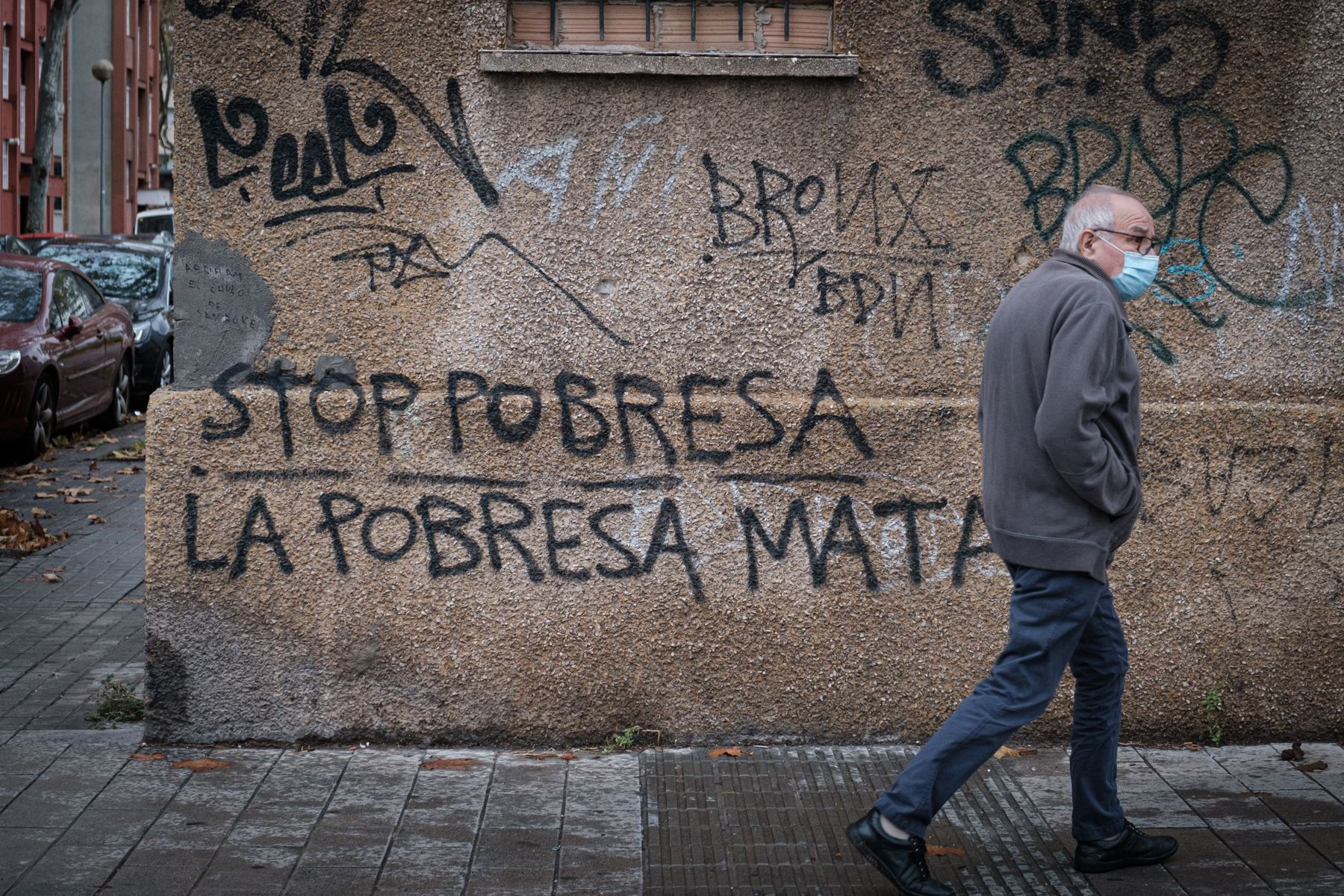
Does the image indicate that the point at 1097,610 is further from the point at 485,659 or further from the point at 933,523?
the point at 485,659

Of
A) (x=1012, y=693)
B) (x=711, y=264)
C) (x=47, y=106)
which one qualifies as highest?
(x=47, y=106)

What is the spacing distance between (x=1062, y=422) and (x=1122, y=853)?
1296mm

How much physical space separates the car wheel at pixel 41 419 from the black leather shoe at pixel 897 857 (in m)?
9.41

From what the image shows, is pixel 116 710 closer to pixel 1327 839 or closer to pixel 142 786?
pixel 142 786

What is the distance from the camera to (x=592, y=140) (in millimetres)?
5266

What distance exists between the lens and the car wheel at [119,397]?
14.4 metres

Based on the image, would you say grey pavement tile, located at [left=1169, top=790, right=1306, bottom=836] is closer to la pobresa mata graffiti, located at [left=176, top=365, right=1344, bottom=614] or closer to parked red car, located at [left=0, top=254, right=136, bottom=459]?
la pobresa mata graffiti, located at [left=176, top=365, right=1344, bottom=614]

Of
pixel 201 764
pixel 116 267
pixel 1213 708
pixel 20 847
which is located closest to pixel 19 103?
pixel 116 267

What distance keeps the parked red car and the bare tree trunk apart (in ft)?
37.1

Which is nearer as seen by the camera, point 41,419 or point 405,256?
point 405,256

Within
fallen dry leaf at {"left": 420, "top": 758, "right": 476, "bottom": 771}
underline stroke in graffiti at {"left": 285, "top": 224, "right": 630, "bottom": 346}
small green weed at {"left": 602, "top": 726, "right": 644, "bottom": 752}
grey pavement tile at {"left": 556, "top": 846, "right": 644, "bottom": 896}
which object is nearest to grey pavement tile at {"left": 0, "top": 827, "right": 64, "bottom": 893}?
fallen dry leaf at {"left": 420, "top": 758, "right": 476, "bottom": 771}

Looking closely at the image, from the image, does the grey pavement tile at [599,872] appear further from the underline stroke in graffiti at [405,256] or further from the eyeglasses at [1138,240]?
the eyeglasses at [1138,240]

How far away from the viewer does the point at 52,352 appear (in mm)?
12219

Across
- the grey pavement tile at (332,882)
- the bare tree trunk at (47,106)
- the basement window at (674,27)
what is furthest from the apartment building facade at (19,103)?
the grey pavement tile at (332,882)
